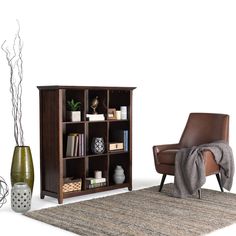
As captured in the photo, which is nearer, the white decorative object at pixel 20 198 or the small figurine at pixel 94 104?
the white decorative object at pixel 20 198

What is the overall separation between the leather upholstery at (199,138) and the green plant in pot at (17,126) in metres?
1.47

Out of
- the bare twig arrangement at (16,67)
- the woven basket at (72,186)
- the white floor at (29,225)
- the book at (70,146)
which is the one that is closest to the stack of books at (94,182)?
the woven basket at (72,186)

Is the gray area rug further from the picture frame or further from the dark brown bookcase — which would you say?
the picture frame

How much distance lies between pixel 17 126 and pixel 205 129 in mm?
2236

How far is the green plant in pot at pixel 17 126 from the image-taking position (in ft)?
16.7

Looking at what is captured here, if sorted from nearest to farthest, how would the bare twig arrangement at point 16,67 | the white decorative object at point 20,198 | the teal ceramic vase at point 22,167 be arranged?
1. the white decorative object at point 20,198
2. the teal ceramic vase at point 22,167
3. the bare twig arrangement at point 16,67

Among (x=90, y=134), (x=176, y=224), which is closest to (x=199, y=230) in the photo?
(x=176, y=224)

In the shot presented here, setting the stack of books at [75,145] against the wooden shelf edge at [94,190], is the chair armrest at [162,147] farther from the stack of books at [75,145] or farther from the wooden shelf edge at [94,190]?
the stack of books at [75,145]

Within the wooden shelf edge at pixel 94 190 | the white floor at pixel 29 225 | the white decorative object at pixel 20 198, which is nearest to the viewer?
the white floor at pixel 29 225

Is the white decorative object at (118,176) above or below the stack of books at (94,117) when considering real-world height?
below

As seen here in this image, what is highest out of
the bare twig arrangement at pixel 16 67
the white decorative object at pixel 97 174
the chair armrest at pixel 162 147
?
the bare twig arrangement at pixel 16 67

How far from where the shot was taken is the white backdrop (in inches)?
262

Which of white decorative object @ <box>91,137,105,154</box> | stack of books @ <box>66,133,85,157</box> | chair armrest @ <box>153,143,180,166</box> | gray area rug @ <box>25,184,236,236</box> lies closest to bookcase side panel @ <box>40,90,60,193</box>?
stack of books @ <box>66,133,85,157</box>

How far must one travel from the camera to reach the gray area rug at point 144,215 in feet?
13.5
